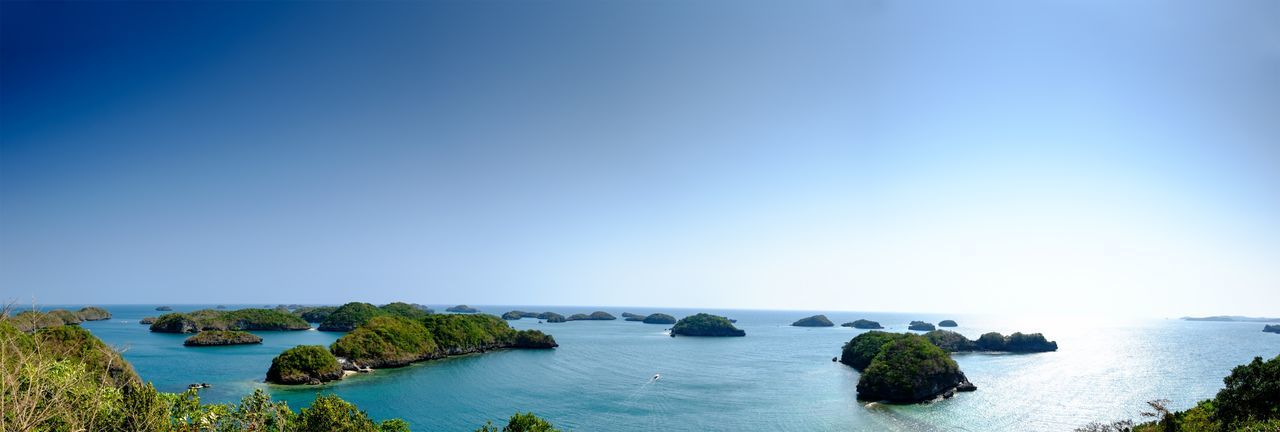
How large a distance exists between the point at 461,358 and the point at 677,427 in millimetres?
59404

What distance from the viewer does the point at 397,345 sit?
284 feet

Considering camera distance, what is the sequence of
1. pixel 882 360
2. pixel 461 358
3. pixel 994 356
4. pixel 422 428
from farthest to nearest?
1. pixel 994 356
2. pixel 461 358
3. pixel 882 360
4. pixel 422 428

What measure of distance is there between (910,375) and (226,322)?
515 ft

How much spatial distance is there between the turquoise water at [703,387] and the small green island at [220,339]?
307 centimetres

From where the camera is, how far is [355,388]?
64750 millimetres

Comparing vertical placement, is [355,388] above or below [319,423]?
below

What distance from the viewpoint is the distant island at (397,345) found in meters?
67.2

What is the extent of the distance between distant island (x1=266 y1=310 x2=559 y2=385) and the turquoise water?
2839 mm

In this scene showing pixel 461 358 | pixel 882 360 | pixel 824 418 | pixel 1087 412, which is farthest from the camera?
pixel 461 358

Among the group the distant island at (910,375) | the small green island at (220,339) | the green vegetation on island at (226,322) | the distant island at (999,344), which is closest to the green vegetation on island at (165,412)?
the distant island at (910,375)

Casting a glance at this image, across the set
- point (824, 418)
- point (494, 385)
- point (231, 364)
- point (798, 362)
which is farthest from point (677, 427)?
point (231, 364)

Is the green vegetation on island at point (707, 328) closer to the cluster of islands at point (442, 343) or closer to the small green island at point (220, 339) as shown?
the cluster of islands at point (442, 343)

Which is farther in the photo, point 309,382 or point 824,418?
point 309,382

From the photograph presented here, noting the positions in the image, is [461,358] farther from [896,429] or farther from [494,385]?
[896,429]
